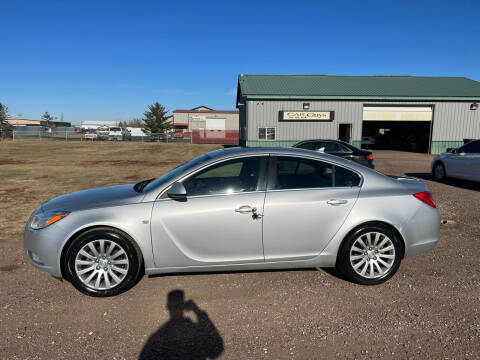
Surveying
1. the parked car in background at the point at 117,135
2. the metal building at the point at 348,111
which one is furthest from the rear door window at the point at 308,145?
the parked car in background at the point at 117,135

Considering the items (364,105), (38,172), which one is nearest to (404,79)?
(364,105)

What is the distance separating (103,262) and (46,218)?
77cm

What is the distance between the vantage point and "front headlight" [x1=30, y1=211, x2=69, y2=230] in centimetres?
346

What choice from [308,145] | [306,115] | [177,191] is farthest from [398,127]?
[177,191]

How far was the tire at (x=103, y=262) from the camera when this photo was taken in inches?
134

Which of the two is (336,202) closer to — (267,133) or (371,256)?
(371,256)

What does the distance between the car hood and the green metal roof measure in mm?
21270

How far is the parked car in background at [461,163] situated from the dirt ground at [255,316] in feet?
21.1

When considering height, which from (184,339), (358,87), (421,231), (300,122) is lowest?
(184,339)

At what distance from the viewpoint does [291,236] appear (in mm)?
3596

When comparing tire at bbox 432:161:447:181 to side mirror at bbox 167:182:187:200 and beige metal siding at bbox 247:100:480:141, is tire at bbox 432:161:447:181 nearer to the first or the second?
side mirror at bbox 167:182:187:200

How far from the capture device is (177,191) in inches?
134

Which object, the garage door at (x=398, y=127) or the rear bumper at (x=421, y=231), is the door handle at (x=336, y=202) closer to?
the rear bumper at (x=421, y=231)

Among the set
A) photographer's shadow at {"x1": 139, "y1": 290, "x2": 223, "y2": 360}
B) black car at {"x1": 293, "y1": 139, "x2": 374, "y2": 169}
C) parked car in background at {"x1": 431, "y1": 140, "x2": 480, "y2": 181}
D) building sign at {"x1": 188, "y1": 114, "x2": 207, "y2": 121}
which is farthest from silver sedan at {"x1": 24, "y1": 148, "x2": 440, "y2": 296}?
building sign at {"x1": 188, "y1": 114, "x2": 207, "y2": 121}
